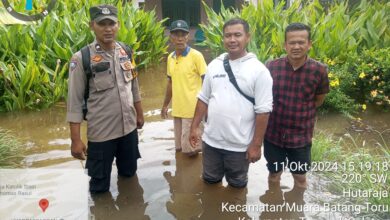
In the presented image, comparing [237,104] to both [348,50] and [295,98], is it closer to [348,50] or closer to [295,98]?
[295,98]

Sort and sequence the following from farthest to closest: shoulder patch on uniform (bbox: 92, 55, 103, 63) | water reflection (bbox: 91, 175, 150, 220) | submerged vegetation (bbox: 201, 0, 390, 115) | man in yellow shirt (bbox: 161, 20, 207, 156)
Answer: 1. submerged vegetation (bbox: 201, 0, 390, 115)
2. man in yellow shirt (bbox: 161, 20, 207, 156)
3. water reflection (bbox: 91, 175, 150, 220)
4. shoulder patch on uniform (bbox: 92, 55, 103, 63)

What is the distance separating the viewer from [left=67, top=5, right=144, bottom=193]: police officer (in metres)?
2.69

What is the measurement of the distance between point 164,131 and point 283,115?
216 cm

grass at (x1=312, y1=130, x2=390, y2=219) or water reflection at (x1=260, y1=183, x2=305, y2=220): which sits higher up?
grass at (x1=312, y1=130, x2=390, y2=219)

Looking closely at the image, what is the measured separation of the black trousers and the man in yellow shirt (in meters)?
0.63

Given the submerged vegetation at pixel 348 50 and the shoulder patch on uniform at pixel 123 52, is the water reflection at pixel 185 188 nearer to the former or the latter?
the shoulder patch on uniform at pixel 123 52

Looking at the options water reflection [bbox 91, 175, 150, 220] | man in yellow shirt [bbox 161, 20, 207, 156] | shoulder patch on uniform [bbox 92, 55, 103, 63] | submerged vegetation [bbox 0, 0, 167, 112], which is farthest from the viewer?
submerged vegetation [bbox 0, 0, 167, 112]

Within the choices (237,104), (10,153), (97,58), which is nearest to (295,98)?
(237,104)

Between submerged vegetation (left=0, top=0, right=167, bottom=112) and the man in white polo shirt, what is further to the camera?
submerged vegetation (left=0, top=0, right=167, bottom=112)

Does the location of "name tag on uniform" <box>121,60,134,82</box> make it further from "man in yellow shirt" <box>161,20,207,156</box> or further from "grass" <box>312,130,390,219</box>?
"grass" <box>312,130,390,219</box>

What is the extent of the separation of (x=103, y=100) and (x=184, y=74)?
97 centimetres

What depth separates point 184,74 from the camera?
350 centimetres

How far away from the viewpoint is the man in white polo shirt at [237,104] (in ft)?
8.50

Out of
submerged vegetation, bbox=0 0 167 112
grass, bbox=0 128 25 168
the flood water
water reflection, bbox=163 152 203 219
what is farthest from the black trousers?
submerged vegetation, bbox=0 0 167 112
